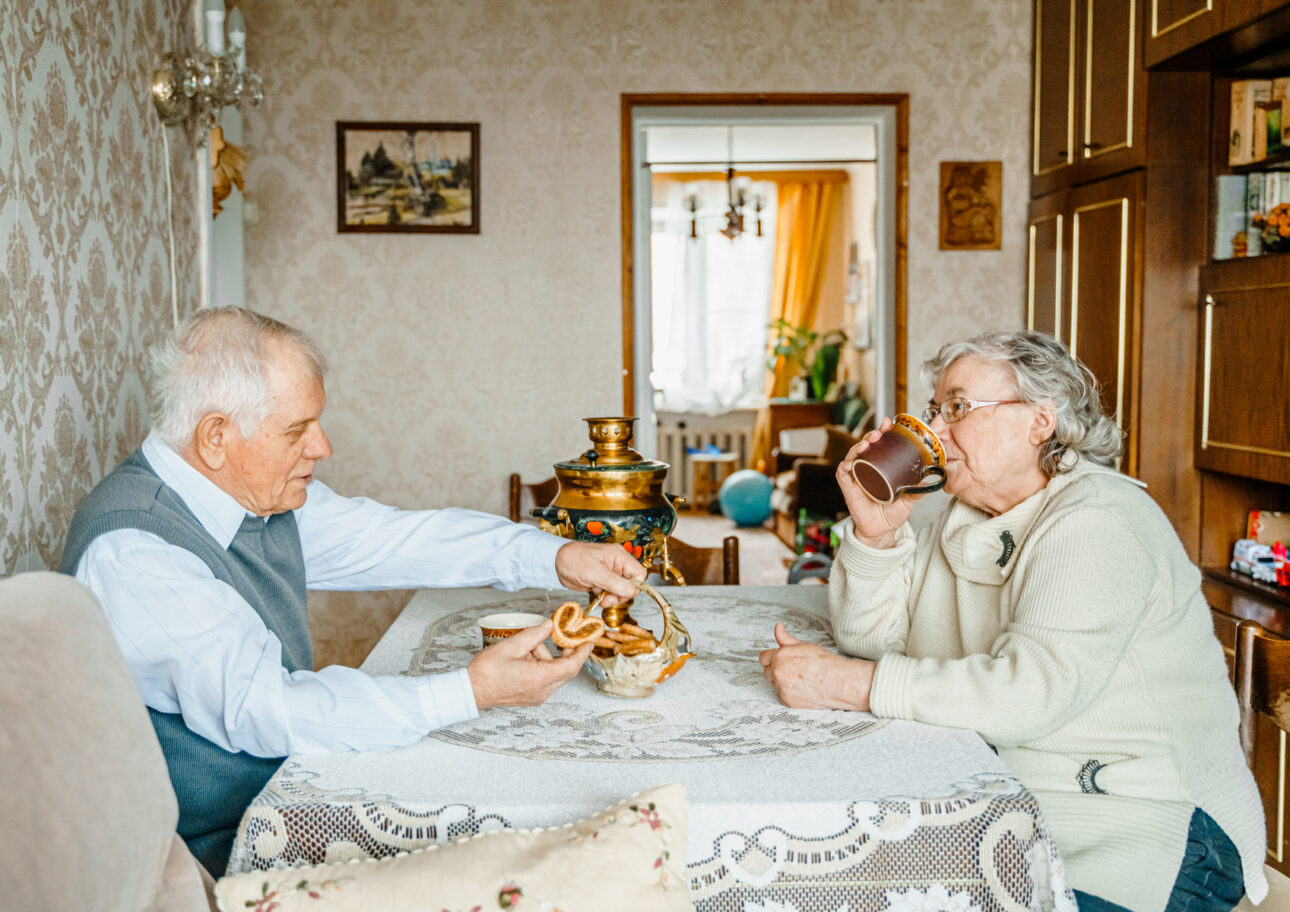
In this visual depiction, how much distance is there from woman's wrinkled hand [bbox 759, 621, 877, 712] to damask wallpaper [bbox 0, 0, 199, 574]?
1343 millimetres

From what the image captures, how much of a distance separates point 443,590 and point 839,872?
1361 millimetres

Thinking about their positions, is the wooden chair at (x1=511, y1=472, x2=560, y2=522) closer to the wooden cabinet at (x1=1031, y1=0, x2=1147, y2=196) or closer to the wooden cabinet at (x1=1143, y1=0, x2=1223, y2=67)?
the wooden cabinet at (x1=1031, y1=0, x2=1147, y2=196)

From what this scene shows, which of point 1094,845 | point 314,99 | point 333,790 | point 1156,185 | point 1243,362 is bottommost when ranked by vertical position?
point 1094,845

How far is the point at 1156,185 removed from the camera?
3104 mm

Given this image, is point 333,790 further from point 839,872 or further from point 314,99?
point 314,99

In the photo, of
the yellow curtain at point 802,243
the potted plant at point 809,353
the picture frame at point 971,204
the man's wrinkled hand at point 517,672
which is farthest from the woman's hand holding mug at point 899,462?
the yellow curtain at point 802,243

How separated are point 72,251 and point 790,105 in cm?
257

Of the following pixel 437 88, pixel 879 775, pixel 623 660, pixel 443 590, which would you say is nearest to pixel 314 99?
pixel 437 88

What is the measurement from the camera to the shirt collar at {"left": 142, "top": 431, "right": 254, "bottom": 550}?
1.46 meters

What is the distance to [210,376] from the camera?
57.4 inches

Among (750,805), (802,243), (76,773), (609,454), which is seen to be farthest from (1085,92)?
(802,243)

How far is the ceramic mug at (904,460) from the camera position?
145cm

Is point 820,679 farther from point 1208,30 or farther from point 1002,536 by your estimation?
point 1208,30

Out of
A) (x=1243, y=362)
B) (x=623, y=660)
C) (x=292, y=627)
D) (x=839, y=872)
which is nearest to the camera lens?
(x=839, y=872)
